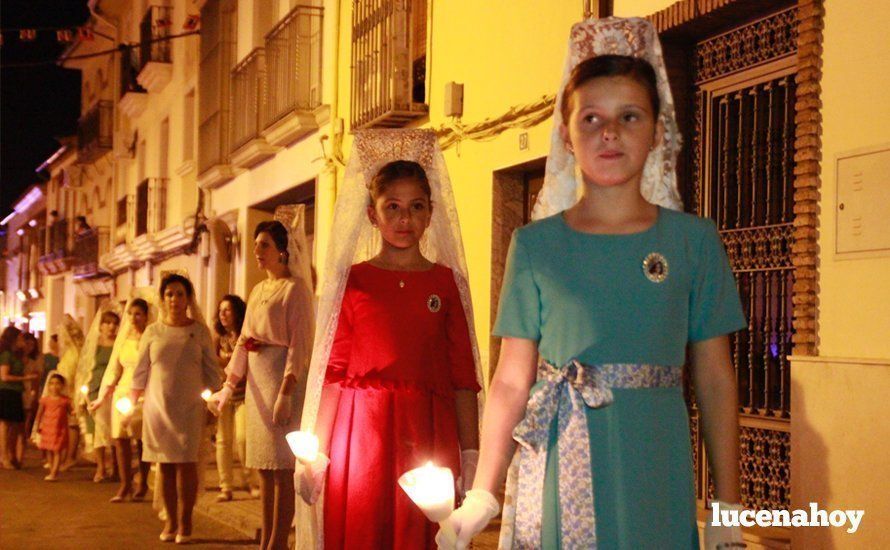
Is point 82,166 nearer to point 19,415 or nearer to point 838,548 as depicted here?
point 19,415

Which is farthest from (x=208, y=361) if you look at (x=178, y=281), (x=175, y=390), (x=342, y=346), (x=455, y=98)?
(x=342, y=346)

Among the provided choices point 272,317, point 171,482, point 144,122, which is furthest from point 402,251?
point 144,122

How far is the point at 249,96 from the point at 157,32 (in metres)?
8.13

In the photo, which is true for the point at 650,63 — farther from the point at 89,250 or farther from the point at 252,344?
the point at 89,250

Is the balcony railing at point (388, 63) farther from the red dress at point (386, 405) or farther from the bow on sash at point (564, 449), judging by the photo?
the bow on sash at point (564, 449)

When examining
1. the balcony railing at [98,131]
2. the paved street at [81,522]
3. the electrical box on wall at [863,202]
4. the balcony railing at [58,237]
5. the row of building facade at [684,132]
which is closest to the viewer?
the electrical box on wall at [863,202]

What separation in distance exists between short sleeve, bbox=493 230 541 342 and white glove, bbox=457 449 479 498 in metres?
2.10

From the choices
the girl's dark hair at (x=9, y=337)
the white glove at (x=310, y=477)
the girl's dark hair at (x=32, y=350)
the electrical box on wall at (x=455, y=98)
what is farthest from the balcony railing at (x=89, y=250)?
the white glove at (x=310, y=477)

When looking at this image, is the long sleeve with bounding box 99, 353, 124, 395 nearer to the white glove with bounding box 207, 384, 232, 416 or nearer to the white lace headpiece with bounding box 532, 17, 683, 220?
the white glove with bounding box 207, 384, 232, 416

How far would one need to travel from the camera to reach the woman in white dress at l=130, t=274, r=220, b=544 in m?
9.73

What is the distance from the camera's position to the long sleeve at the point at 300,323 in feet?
26.8

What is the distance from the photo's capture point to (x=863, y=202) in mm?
6059

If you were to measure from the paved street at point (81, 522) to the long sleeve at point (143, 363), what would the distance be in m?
1.11

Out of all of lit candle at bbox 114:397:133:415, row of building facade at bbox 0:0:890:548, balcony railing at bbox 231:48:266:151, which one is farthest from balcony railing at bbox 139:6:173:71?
lit candle at bbox 114:397:133:415
